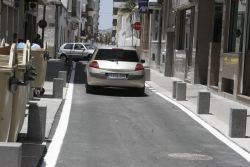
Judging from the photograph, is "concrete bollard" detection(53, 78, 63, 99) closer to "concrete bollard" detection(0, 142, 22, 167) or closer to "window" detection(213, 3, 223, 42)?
"window" detection(213, 3, 223, 42)

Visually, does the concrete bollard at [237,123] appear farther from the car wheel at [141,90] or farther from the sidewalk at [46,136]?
the car wheel at [141,90]

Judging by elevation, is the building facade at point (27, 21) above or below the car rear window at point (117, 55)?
above

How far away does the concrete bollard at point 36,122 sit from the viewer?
988cm

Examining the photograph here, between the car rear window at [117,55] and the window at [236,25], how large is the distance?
330cm

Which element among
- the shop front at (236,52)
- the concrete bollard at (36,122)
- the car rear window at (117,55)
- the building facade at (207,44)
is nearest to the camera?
the concrete bollard at (36,122)

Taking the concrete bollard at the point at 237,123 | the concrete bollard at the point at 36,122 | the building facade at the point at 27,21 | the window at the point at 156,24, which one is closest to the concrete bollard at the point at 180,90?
the building facade at the point at 27,21

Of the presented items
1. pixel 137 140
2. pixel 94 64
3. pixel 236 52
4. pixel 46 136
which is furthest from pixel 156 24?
pixel 46 136

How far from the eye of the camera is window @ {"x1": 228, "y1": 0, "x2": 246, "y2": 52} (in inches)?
768

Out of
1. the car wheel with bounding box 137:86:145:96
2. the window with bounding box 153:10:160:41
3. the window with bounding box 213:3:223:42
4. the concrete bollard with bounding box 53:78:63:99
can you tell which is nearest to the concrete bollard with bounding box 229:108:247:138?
the concrete bollard with bounding box 53:78:63:99

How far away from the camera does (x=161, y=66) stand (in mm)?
36344

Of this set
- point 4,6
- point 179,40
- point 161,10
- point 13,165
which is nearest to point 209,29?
point 179,40

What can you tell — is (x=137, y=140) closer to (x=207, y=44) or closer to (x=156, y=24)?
(x=207, y=44)

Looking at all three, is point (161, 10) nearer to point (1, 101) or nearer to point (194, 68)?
point (194, 68)

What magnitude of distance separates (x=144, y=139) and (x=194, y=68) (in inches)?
606
